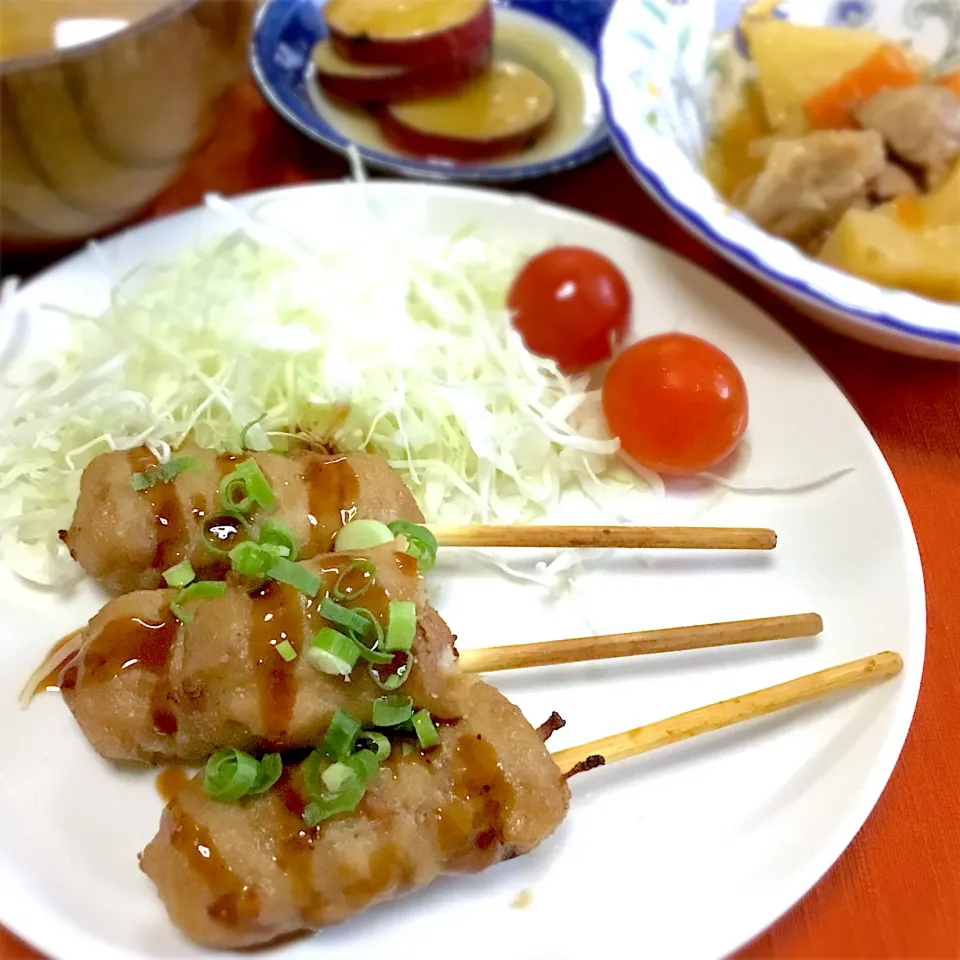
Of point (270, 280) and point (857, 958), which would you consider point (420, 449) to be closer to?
point (270, 280)

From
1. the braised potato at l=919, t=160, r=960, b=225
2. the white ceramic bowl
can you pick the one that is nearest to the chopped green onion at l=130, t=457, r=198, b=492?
the white ceramic bowl

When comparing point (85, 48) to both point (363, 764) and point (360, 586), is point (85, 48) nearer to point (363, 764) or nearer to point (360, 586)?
point (360, 586)

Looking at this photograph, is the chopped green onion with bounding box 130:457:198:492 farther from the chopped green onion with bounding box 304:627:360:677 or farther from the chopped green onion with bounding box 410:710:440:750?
the chopped green onion with bounding box 410:710:440:750

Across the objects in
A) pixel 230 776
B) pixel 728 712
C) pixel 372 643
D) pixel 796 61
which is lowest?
pixel 728 712

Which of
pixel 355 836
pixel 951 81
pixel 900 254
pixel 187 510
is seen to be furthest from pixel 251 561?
pixel 951 81

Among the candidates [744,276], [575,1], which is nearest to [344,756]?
[744,276]

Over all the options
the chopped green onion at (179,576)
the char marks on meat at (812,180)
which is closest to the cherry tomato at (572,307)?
the char marks on meat at (812,180)
